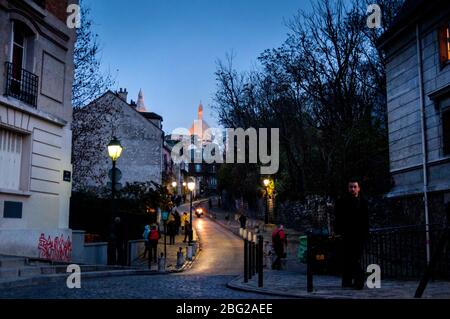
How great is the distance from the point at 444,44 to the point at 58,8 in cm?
1139

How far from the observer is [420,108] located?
54.7 ft

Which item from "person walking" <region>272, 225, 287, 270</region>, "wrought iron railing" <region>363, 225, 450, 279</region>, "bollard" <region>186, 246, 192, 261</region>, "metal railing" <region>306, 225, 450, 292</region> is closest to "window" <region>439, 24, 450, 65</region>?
"metal railing" <region>306, 225, 450, 292</region>

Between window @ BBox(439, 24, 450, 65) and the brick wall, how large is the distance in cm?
1121

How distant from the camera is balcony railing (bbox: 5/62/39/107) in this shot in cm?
1458

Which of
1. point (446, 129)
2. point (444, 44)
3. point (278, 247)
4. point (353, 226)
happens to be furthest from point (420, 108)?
point (353, 226)

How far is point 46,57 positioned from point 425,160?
1134 cm

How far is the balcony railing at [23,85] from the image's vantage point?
47.8 feet

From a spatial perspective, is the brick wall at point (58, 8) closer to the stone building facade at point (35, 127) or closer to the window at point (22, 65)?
the stone building facade at point (35, 127)

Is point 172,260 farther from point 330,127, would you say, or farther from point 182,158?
point 182,158

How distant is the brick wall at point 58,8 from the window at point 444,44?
11213 mm

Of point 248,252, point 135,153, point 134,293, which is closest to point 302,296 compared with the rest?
point 134,293

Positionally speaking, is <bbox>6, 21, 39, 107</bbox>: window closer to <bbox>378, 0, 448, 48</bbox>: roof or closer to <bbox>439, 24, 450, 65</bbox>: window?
<bbox>378, 0, 448, 48</bbox>: roof

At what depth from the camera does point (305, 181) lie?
112ft

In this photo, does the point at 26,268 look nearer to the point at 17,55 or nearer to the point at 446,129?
the point at 17,55
